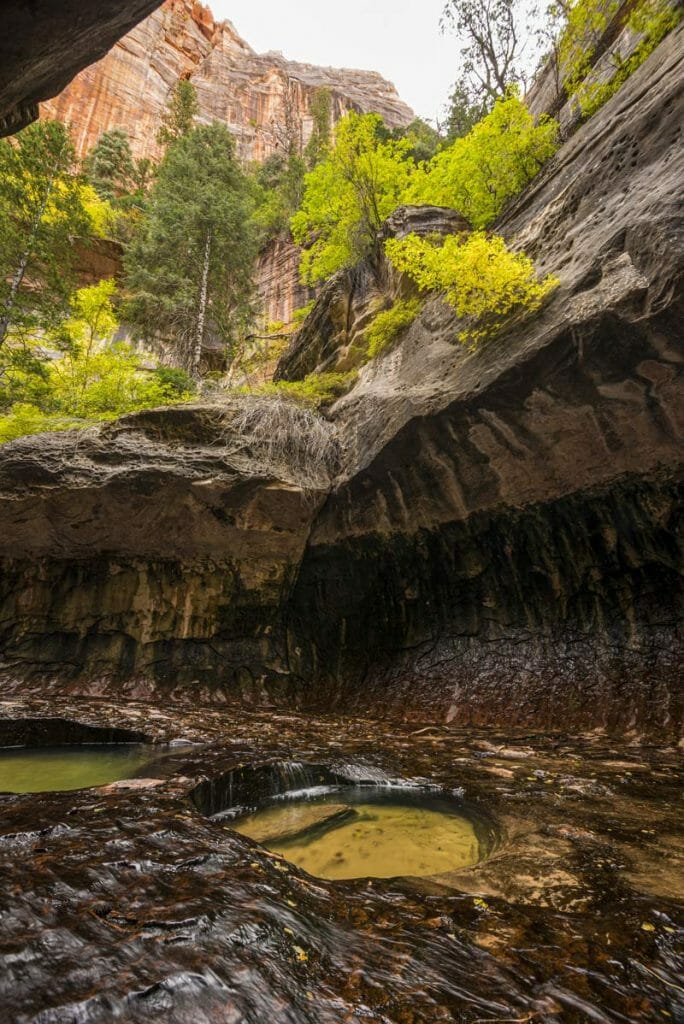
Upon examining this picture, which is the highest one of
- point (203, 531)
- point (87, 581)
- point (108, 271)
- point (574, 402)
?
point (108, 271)

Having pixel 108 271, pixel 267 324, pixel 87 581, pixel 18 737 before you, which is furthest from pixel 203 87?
pixel 18 737

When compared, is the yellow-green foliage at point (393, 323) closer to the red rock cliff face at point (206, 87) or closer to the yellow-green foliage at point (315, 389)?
the yellow-green foliage at point (315, 389)

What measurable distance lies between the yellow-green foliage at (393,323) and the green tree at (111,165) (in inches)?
1180

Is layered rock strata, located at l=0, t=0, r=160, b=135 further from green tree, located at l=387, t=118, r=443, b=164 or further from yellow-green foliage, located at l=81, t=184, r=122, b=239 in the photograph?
yellow-green foliage, located at l=81, t=184, r=122, b=239

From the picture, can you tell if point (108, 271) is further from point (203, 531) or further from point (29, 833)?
point (29, 833)

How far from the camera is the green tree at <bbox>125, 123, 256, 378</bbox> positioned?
Result: 18953 mm

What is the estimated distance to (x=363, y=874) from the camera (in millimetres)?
3020

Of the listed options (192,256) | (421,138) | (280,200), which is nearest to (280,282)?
(280,200)

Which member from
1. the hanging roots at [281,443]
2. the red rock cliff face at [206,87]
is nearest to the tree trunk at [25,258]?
the hanging roots at [281,443]

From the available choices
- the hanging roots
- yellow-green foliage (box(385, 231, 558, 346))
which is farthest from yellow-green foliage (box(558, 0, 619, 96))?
the hanging roots

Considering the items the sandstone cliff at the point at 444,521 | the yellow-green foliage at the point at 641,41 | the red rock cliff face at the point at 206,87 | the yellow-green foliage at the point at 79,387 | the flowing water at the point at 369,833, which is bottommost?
the flowing water at the point at 369,833

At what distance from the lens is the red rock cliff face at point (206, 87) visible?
42.8 metres

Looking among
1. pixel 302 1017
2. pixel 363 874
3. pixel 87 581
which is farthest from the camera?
pixel 87 581

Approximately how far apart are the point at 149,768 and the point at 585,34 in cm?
1512
